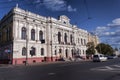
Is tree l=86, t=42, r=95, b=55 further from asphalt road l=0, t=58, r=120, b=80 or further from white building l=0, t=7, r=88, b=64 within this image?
asphalt road l=0, t=58, r=120, b=80

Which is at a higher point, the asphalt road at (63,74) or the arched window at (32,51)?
the arched window at (32,51)

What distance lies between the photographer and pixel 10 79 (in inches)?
493

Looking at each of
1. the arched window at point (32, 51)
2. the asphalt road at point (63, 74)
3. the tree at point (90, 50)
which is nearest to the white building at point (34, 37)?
the arched window at point (32, 51)

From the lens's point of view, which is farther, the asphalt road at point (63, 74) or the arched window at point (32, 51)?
the arched window at point (32, 51)

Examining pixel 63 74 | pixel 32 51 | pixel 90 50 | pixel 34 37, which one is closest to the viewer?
pixel 63 74

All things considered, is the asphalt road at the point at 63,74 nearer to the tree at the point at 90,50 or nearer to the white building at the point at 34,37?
the white building at the point at 34,37

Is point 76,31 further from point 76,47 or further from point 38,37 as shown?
point 38,37

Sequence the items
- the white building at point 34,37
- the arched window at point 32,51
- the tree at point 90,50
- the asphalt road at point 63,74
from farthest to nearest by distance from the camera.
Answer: the tree at point 90,50
the arched window at point 32,51
the white building at point 34,37
the asphalt road at point 63,74

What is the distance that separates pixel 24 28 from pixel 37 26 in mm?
5244

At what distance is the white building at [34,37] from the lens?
43.1 m

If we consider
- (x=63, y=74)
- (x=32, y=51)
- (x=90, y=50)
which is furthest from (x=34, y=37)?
(x=63, y=74)

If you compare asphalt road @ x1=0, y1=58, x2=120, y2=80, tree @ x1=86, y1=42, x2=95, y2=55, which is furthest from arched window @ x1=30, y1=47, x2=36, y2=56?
tree @ x1=86, y1=42, x2=95, y2=55

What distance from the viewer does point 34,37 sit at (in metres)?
49.2

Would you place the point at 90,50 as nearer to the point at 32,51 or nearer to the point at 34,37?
the point at 34,37
